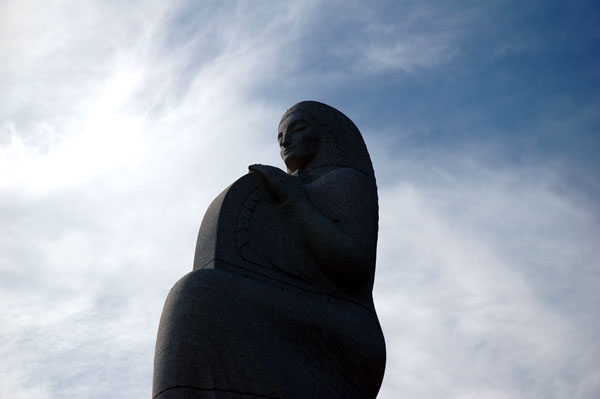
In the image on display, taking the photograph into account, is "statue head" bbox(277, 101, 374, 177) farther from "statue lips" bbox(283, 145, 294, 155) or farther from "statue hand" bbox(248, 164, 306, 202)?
"statue hand" bbox(248, 164, 306, 202)

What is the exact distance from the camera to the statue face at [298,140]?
673cm

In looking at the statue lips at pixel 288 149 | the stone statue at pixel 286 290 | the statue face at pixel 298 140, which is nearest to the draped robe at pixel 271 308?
the stone statue at pixel 286 290

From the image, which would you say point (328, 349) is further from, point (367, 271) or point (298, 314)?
point (367, 271)

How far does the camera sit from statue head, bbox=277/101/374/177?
667cm

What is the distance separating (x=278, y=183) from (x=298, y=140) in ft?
2.71

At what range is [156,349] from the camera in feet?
16.2

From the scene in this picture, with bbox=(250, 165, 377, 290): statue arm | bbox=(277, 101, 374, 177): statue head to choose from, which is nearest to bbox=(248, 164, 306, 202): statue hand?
bbox=(250, 165, 377, 290): statue arm

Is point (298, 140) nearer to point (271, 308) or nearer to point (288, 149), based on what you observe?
point (288, 149)

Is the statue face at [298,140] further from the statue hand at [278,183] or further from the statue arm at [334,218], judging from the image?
the statue hand at [278,183]

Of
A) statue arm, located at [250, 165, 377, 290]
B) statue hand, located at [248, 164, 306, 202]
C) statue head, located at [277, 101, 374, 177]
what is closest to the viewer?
statue arm, located at [250, 165, 377, 290]

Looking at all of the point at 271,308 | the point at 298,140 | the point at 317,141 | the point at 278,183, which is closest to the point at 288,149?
the point at 298,140

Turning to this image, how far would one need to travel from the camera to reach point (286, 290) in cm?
555

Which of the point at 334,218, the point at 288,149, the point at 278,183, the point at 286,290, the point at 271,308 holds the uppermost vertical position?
the point at 288,149

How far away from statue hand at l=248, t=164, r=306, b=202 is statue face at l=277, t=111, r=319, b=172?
636mm
